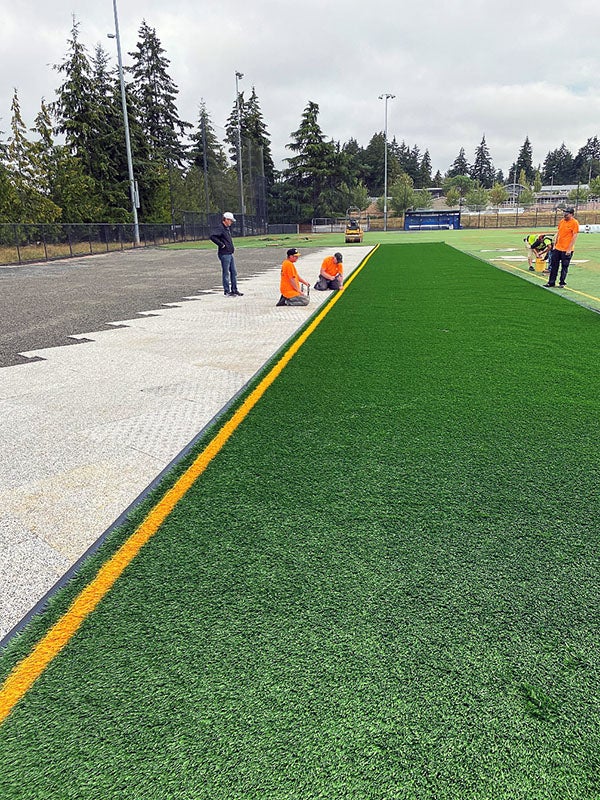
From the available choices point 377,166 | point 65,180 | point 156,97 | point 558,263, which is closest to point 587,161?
point 377,166

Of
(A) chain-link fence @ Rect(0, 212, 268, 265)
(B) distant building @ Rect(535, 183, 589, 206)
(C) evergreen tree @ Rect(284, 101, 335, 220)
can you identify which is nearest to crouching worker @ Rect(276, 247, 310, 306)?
(A) chain-link fence @ Rect(0, 212, 268, 265)

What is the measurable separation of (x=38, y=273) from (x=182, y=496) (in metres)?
23.0

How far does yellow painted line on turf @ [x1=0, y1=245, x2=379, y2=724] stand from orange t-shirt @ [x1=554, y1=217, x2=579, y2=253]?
10635 mm

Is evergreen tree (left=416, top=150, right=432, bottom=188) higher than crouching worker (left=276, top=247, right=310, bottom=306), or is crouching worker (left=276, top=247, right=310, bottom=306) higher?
evergreen tree (left=416, top=150, right=432, bottom=188)

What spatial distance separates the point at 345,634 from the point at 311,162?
9203 cm

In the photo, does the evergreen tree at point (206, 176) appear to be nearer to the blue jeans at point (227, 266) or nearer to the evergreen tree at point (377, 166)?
the blue jeans at point (227, 266)

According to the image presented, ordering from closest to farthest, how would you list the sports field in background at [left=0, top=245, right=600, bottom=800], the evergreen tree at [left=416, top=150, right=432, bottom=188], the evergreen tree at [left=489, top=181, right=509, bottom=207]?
the sports field in background at [left=0, top=245, right=600, bottom=800] < the evergreen tree at [left=489, top=181, right=509, bottom=207] < the evergreen tree at [left=416, top=150, right=432, bottom=188]

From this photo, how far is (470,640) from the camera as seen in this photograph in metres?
2.22

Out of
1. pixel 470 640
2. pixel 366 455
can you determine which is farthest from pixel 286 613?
pixel 366 455

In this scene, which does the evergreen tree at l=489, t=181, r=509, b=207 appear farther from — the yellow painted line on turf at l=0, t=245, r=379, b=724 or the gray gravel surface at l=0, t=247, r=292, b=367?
the yellow painted line on turf at l=0, t=245, r=379, b=724

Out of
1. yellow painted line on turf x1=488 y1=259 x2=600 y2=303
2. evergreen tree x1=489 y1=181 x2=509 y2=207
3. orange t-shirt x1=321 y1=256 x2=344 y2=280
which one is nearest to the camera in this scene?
yellow painted line on turf x1=488 y1=259 x2=600 y2=303

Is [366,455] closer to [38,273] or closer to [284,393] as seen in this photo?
[284,393]

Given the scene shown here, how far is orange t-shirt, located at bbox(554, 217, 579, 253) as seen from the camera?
12.2m

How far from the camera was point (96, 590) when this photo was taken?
263cm
